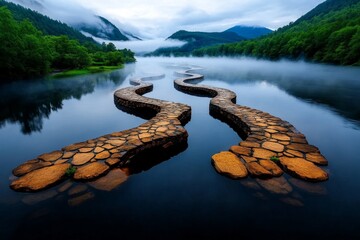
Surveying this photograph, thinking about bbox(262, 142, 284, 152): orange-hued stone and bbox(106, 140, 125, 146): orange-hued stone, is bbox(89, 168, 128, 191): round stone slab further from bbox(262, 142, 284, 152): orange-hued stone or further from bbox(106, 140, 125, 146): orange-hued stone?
bbox(262, 142, 284, 152): orange-hued stone

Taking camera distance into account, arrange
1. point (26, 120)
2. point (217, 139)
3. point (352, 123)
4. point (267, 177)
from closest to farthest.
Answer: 1. point (267, 177)
2. point (217, 139)
3. point (352, 123)
4. point (26, 120)

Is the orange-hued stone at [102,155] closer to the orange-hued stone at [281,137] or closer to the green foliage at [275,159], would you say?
the green foliage at [275,159]

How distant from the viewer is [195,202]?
312 centimetres

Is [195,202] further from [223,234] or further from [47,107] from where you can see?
[47,107]

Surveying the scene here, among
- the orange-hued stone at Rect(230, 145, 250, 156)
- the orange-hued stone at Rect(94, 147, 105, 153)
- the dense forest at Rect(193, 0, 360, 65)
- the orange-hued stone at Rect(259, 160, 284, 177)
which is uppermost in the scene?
the dense forest at Rect(193, 0, 360, 65)

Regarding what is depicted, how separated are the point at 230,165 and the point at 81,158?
3.10 m

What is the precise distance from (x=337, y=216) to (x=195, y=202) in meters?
2.10

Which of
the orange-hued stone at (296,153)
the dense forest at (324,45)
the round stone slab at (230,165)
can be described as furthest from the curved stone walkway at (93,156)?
the dense forest at (324,45)

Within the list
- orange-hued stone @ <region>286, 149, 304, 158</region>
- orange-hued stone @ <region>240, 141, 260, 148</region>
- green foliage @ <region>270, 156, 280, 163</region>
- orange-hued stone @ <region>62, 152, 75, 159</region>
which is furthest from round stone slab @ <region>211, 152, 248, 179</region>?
orange-hued stone @ <region>62, 152, 75, 159</region>

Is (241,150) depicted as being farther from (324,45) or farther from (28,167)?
(324,45)

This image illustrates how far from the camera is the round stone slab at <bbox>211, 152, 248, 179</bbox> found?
12.0 ft

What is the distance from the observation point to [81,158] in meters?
3.99

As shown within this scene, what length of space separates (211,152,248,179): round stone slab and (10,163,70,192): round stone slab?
117 inches

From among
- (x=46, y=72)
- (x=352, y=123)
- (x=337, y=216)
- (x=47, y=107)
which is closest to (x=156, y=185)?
(x=337, y=216)
